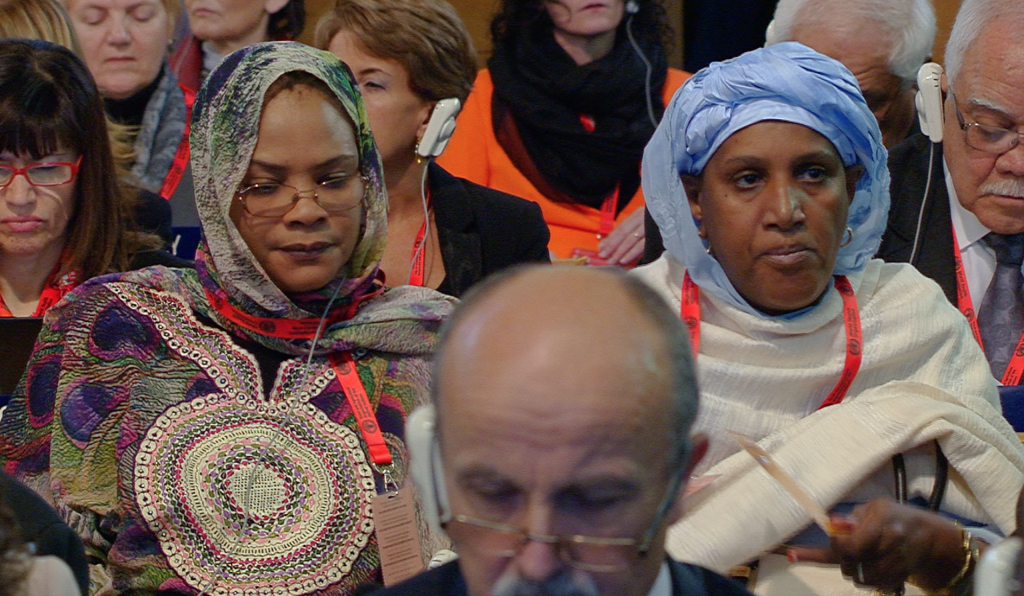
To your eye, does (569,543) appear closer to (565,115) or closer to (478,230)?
(478,230)

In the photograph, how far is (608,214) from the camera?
15.4 ft

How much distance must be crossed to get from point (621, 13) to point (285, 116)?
2.23 m

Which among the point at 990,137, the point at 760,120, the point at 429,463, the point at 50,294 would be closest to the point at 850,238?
the point at 760,120

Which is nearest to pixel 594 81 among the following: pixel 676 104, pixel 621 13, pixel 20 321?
Result: pixel 621 13

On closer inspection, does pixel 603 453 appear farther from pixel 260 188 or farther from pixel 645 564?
pixel 260 188

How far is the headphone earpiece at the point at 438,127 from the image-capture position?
12.6 feet

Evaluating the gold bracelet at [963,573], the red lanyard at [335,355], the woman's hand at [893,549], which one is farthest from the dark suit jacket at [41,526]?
the gold bracelet at [963,573]

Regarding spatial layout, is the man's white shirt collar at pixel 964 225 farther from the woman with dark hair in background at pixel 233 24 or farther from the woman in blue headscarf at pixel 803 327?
the woman with dark hair in background at pixel 233 24

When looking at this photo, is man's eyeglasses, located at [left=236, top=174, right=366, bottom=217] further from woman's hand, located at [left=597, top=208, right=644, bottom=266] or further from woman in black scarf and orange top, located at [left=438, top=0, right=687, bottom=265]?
woman in black scarf and orange top, located at [left=438, top=0, right=687, bottom=265]

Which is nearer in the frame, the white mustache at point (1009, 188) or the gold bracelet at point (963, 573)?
the gold bracelet at point (963, 573)

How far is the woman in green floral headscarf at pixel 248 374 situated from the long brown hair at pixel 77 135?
0.63 m

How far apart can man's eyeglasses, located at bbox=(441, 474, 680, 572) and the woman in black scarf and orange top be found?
3.04m

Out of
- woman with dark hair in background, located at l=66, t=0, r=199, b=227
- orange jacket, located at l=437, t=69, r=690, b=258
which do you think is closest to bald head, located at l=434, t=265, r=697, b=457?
orange jacket, located at l=437, t=69, r=690, b=258

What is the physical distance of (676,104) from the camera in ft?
9.23
